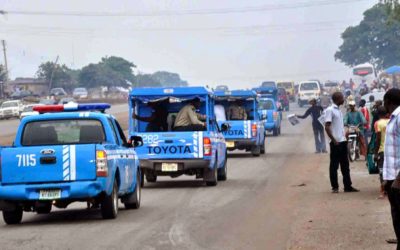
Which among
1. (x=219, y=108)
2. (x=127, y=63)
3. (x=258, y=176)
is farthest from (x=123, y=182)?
(x=127, y=63)

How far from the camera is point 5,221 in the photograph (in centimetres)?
1666

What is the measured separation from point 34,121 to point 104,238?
3.29 m

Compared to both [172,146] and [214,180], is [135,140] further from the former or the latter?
[214,180]

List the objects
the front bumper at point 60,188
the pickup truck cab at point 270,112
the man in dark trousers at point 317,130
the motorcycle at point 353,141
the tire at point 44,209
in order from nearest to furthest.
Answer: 1. the front bumper at point 60,188
2. the tire at point 44,209
3. the motorcycle at point 353,141
4. the man in dark trousers at point 317,130
5. the pickup truck cab at point 270,112

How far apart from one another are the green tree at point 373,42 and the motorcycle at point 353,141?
11634 cm

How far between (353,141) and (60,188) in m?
15.9

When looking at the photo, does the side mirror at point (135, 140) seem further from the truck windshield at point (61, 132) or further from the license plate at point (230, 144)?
the license plate at point (230, 144)

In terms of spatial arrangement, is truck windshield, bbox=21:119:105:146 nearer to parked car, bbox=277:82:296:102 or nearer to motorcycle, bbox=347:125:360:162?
motorcycle, bbox=347:125:360:162

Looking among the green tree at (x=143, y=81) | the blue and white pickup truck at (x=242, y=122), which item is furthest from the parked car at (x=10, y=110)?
the green tree at (x=143, y=81)

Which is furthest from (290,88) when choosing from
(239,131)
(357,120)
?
(357,120)

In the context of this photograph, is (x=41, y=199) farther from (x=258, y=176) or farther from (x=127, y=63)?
(x=127, y=63)

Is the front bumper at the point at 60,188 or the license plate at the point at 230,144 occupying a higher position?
the front bumper at the point at 60,188

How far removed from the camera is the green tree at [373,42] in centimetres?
14962

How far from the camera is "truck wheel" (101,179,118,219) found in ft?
53.7
